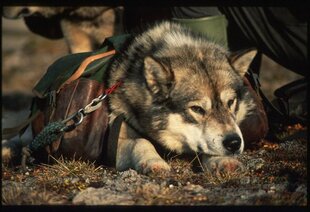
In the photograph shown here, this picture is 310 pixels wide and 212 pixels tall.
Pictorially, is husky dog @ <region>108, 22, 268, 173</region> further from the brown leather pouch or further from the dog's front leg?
the brown leather pouch

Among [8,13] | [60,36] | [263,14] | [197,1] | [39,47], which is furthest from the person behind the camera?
[39,47]

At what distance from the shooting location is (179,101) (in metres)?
3.63

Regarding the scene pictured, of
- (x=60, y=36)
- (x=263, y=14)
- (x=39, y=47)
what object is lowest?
(x=39, y=47)

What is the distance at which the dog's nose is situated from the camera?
11.2 ft

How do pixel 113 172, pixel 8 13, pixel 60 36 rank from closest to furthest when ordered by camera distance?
pixel 113 172, pixel 8 13, pixel 60 36

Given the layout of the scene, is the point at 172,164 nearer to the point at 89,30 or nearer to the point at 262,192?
the point at 262,192

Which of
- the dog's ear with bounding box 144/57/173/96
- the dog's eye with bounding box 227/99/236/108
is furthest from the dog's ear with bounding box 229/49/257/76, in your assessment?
the dog's ear with bounding box 144/57/173/96

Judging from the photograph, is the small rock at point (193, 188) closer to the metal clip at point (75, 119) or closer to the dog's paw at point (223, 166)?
the dog's paw at point (223, 166)

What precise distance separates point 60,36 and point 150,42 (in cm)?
397

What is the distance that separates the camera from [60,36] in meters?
7.88

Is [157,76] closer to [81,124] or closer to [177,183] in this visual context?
[81,124]

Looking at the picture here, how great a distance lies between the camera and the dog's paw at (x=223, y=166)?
339cm

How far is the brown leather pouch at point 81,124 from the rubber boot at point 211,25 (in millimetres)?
1159

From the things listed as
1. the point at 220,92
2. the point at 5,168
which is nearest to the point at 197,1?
the point at 220,92
